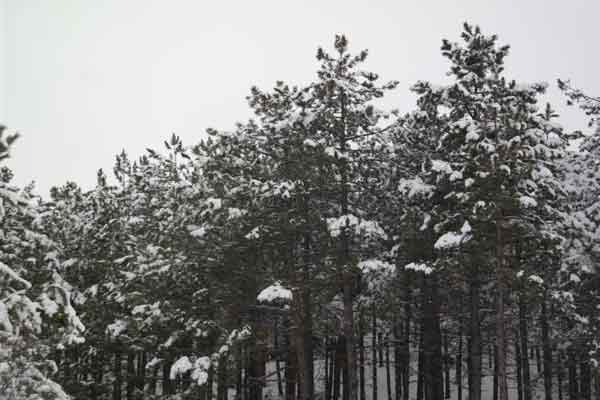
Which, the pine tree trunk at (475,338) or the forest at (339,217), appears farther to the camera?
the pine tree trunk at (475,338)

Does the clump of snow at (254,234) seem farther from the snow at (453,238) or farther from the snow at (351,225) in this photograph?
the snow at (453,238)

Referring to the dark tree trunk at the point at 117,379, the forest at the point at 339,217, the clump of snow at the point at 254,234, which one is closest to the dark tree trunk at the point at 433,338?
the forest at the point at 339,217

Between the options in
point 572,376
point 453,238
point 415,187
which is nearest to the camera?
point 453,238

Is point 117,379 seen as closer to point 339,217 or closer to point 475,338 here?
point 339,217

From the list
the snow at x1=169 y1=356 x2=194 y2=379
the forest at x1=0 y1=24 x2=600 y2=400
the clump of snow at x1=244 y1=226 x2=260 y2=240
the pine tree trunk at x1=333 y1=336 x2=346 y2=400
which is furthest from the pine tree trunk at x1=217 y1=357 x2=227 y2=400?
the pine tree trunk at x1=333 y1=336 x2=346 y2=400

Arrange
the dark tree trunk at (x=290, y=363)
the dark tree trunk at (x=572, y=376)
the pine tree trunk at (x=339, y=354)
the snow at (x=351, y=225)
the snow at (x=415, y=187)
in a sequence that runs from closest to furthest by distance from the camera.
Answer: the snow at (x=351, y=225)
the snow at (x=415, y=187)
the dark tree trunk at (x=290, y=363)
the dark tree trunk at (x=572, y=376)
the pine tree trunk at (x=339, y=354)

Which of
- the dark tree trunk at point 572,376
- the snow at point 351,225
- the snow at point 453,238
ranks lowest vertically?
the dark tree trunk at point 572,376

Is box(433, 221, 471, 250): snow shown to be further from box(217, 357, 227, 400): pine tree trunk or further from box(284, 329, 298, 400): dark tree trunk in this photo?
box(217, 357, 227, 400): pine tree trunk

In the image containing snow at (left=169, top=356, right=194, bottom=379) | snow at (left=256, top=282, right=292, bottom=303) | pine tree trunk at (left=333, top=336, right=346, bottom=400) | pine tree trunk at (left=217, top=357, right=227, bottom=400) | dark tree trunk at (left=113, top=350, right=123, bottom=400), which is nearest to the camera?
snow at (left=256, top=282, right=292, bottom=303)

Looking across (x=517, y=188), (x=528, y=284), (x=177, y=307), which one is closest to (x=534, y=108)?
(x=517, y=188)

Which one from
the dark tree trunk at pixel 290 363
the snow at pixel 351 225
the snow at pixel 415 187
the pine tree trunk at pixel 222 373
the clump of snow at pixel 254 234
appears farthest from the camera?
the dark tree trunk at pixel 290 363

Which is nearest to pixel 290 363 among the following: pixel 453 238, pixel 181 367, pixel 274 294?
pixel 181 367

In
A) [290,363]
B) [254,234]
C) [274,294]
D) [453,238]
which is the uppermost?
[254,234]

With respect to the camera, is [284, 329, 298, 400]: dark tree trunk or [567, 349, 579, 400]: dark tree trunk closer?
[284, 329, 298, 400]: dark tree trunk
